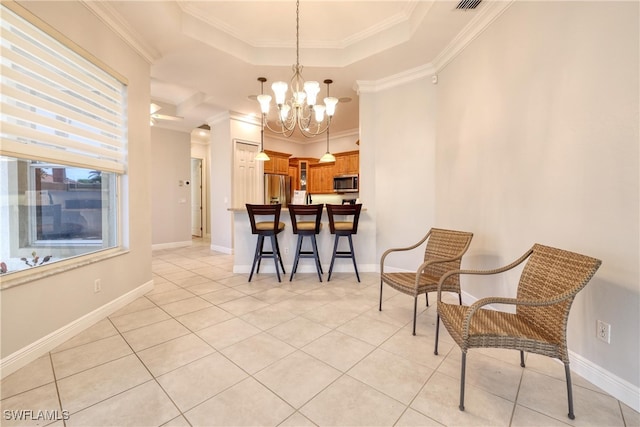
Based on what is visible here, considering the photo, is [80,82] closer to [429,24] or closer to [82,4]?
[82,4]

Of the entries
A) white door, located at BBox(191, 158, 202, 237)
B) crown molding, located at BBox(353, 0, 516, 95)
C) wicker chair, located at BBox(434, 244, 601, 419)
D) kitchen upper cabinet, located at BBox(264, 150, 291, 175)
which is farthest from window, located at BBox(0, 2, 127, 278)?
white door, located at BBox(191, 158, 202, 237)

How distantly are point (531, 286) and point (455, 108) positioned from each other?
2.24 metres

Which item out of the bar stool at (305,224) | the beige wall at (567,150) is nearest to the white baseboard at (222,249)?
the bar stool at (305,224)

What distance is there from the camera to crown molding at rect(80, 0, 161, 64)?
7.77 feet

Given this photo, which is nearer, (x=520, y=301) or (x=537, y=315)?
(x=520, y=301)

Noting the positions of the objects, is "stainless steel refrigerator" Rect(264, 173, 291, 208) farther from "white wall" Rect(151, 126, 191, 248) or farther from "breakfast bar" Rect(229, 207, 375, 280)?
"breakfast bar" Rect(229, 207, 375, 280)

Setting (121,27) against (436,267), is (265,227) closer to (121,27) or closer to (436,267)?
(436,267)

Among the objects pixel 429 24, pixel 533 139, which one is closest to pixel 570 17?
pixel 533 139

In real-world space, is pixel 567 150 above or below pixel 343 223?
above

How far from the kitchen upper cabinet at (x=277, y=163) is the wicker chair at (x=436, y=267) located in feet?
15.4

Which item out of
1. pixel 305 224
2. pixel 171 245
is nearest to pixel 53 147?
pixel 305 224

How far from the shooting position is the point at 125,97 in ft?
9.34

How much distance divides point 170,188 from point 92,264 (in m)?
4.15

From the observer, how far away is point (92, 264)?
7.90 ft
